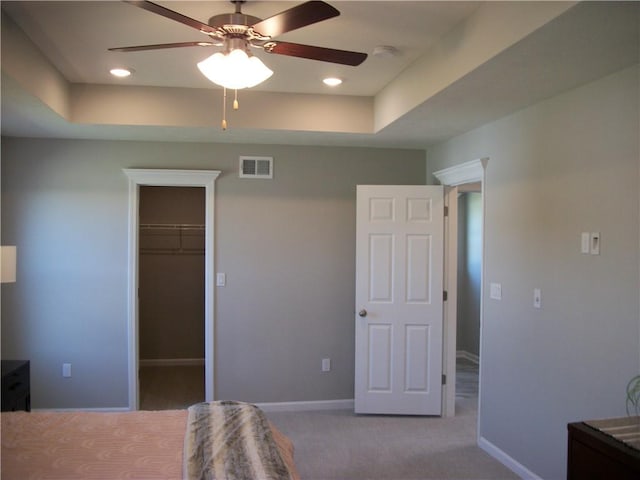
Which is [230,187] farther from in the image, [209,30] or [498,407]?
[498,407]

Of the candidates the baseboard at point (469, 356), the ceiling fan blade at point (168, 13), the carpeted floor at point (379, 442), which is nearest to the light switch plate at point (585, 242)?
the carpeted floor at point (379, 442)

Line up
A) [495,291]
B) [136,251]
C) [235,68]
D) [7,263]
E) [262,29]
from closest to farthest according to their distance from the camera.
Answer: [262,29] < [235,68] < [7,263] < [495,291] < [136,251]

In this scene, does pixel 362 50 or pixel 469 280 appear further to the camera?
pixel 469 280

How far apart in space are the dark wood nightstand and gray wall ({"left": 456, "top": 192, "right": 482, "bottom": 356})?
483 cm

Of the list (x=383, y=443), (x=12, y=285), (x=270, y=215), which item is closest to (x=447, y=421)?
(x=383, y=443)

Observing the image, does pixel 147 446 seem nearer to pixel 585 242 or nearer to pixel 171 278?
pixel 585 242

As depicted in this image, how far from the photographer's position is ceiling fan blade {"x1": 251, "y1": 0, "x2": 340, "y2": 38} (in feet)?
5.90

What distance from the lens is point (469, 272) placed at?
252 inches

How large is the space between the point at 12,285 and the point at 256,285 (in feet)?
6.73

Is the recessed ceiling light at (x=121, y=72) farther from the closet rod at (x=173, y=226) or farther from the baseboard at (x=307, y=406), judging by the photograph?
the baseboard at (x=307, y=406)

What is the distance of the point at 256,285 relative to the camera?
15.0ft

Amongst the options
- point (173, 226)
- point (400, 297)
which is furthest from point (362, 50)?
point (173, 226)

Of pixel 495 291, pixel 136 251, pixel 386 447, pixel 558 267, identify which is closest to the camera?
pixel 558 267

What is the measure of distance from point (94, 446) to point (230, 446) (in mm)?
597
